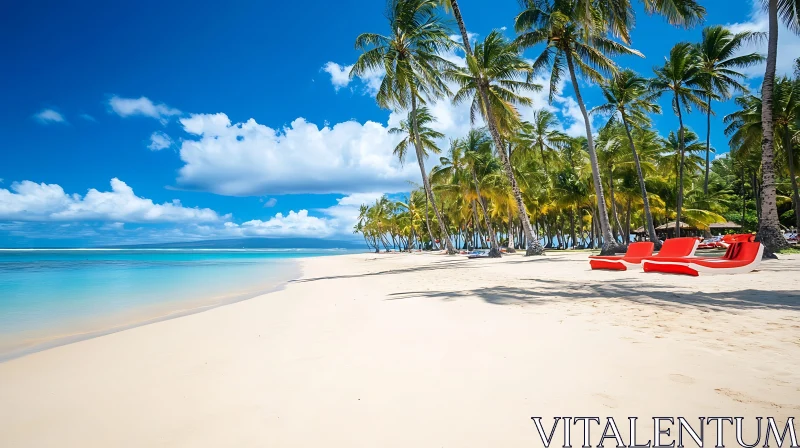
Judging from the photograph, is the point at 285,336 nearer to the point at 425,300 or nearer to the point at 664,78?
the point at 425,300

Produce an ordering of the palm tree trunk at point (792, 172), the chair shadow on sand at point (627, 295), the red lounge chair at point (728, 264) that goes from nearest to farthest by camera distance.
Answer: the chair shadow on sand at point (627, 295), the red lounge chair at point (728, 264), the palm tree trunk at point (792, 172)

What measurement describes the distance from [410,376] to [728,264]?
30.6 ft

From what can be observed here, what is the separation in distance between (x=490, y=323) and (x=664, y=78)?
2475 centimetres

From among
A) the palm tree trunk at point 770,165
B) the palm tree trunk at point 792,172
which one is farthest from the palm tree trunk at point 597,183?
the palm tree trunk at point 792,172

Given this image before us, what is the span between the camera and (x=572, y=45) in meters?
17.7

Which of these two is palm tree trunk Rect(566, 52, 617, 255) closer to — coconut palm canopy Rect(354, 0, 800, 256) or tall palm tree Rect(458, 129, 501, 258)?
coconut palm canopy Rect(354, 0, 800, 256)

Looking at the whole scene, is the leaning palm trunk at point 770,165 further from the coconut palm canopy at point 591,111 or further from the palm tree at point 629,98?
the palm tree at point 629,98

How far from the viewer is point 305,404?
8.14 ft

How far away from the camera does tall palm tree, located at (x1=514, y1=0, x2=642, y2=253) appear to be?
16.6 m

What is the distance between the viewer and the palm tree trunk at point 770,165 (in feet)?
39.2

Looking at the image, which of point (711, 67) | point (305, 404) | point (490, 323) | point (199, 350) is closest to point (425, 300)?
point (490, 323)

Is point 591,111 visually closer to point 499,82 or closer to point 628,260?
point 499,82

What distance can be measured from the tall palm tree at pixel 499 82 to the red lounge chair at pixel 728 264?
939 centimetres

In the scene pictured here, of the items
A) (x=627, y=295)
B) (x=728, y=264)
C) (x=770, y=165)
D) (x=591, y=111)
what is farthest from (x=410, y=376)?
(x=591, y=111)
